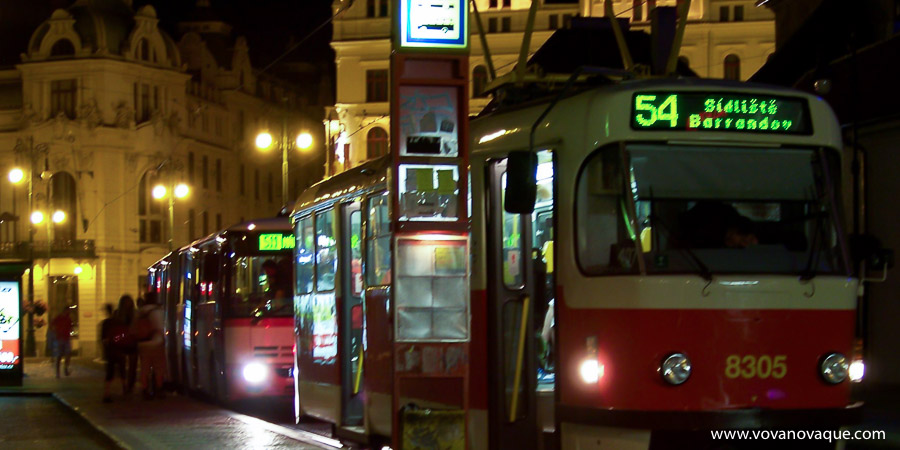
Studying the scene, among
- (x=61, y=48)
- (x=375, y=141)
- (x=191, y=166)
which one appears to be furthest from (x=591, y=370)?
(x=191, y=166)

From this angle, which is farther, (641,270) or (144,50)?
(144,50)

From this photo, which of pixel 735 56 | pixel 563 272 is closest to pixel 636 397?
pixel 563 272

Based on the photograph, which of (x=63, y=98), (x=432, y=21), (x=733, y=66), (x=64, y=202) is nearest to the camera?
(x=432, y=21)

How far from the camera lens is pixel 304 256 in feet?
49.7

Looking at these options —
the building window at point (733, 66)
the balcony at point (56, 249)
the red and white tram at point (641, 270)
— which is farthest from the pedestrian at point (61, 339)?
the building window at point (733, 66)

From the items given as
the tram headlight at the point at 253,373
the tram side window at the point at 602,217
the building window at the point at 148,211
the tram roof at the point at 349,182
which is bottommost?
the tram headlight at the point at 253,373

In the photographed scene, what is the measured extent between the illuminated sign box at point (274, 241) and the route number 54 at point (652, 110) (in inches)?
514

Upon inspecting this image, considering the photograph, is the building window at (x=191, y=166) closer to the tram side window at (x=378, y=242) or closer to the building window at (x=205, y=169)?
the building window at (x=205, y=169)

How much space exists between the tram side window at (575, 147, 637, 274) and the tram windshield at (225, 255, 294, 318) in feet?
42.0

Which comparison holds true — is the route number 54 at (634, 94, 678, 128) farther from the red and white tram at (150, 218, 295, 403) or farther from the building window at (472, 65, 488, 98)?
the building window at (472, 65, 488, 98)

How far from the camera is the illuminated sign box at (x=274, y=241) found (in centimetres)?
2189

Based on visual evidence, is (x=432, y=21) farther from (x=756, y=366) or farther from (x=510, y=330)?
(x=756, y=366)

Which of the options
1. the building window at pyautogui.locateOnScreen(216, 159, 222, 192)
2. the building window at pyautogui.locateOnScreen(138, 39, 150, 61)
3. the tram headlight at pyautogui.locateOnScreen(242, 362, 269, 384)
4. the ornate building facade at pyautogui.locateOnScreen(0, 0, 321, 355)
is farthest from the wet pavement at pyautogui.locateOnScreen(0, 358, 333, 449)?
the building window at pyautogui.locateOnScreen(216, 159, 222, 192)

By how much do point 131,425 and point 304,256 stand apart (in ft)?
12.9
